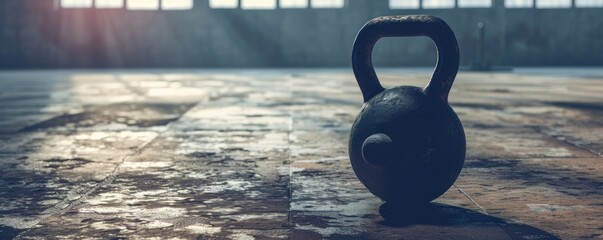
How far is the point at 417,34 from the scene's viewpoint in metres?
3.22

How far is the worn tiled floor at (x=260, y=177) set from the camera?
3.06m

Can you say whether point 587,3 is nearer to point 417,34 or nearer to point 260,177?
point 260,177

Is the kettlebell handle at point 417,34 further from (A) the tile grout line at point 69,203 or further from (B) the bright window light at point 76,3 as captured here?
(B) the bright window light at point 76,3

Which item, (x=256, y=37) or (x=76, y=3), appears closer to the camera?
(x=76, y=3)

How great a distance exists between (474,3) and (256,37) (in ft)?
22.5

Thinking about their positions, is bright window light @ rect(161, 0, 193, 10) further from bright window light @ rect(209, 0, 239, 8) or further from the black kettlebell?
the black kettlebell

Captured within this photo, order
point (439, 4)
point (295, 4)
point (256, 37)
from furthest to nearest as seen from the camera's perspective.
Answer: point (256, 37) < point (295, 4) < point (439, 4)

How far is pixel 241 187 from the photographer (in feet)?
13.0

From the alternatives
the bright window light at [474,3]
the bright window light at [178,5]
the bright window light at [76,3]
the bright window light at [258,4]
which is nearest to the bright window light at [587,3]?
the bright window light at [474,3]

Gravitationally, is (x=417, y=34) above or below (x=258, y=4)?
above

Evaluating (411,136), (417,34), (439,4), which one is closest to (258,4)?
(439,4)

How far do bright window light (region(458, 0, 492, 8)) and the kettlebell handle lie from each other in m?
22.1

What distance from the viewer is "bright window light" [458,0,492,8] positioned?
81.3 ft

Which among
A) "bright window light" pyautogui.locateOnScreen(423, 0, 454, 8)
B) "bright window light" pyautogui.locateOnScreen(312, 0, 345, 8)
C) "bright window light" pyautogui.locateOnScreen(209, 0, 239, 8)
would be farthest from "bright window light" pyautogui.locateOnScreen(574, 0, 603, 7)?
"bright window light" pyautogui.locateOnScreen(209, 0, 239, 8)
